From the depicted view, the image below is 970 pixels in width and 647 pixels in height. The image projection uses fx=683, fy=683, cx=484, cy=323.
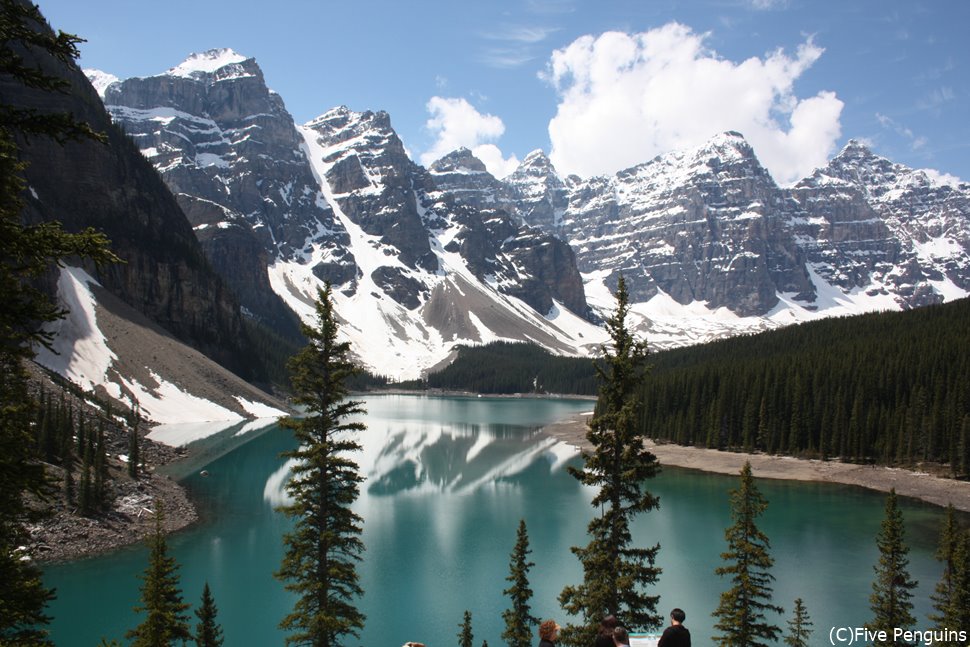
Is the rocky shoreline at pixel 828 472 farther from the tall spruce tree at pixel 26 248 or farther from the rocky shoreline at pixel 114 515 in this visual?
the tall spruce tree at pixel 26 248

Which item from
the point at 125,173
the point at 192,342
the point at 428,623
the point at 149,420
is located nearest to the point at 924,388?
the point at 428,623

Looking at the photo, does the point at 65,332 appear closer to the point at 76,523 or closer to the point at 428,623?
the point at 76,523

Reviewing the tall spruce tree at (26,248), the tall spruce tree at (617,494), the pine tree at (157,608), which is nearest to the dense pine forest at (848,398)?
the tall spruce tree at (617,494)

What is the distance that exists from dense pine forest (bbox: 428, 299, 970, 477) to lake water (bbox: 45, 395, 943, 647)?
1426 centimetres

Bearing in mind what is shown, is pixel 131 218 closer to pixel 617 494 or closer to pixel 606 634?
pixel 617 494

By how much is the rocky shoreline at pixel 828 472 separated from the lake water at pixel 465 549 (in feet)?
10.3

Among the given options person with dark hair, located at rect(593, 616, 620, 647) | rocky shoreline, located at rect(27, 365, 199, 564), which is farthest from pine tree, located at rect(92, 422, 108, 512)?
person with dark hair, located at rect(593, 616, 620, 647)

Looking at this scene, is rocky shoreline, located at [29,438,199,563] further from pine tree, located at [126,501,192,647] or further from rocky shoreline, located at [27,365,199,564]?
pine tree, located at [126,501,192,647]

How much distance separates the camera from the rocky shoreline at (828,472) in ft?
208

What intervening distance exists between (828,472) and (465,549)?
4847 cm

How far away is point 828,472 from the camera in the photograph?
7525 centimetres

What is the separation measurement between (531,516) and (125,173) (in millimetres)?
128048

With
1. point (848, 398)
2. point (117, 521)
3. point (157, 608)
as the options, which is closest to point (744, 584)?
point (157, 608)

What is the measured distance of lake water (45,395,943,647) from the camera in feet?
111
